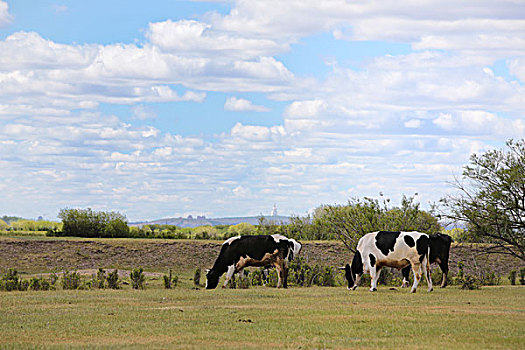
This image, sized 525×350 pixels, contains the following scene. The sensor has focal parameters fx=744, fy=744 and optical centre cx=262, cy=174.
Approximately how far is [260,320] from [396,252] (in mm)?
10344

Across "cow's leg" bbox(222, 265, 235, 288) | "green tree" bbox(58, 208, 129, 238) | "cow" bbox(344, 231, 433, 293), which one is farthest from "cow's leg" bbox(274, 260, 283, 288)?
"green tree" bbox(58, 208, 129, 238)

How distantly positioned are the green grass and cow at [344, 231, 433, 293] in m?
2.31

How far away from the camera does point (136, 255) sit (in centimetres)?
4672

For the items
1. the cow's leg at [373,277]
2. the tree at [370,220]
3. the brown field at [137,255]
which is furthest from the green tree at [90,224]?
the cow's leg at [373,277]

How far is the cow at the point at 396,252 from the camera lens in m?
25.4

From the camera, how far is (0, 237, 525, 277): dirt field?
4356 centimetres

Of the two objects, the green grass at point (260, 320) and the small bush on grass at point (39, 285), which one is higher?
the small bush on grass at point (39, 285)

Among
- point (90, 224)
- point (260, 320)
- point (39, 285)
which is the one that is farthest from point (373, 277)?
point (90, 224)

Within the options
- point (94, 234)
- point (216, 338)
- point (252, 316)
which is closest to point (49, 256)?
point (94, 234)

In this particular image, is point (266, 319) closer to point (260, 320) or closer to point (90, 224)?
point (260, 320)

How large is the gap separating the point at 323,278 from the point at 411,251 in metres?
7.62

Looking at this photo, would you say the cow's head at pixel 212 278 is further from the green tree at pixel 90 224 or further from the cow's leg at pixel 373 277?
the green tree at pixel 90 224

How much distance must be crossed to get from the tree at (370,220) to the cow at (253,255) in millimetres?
6598

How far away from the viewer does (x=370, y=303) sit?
68.1ft
